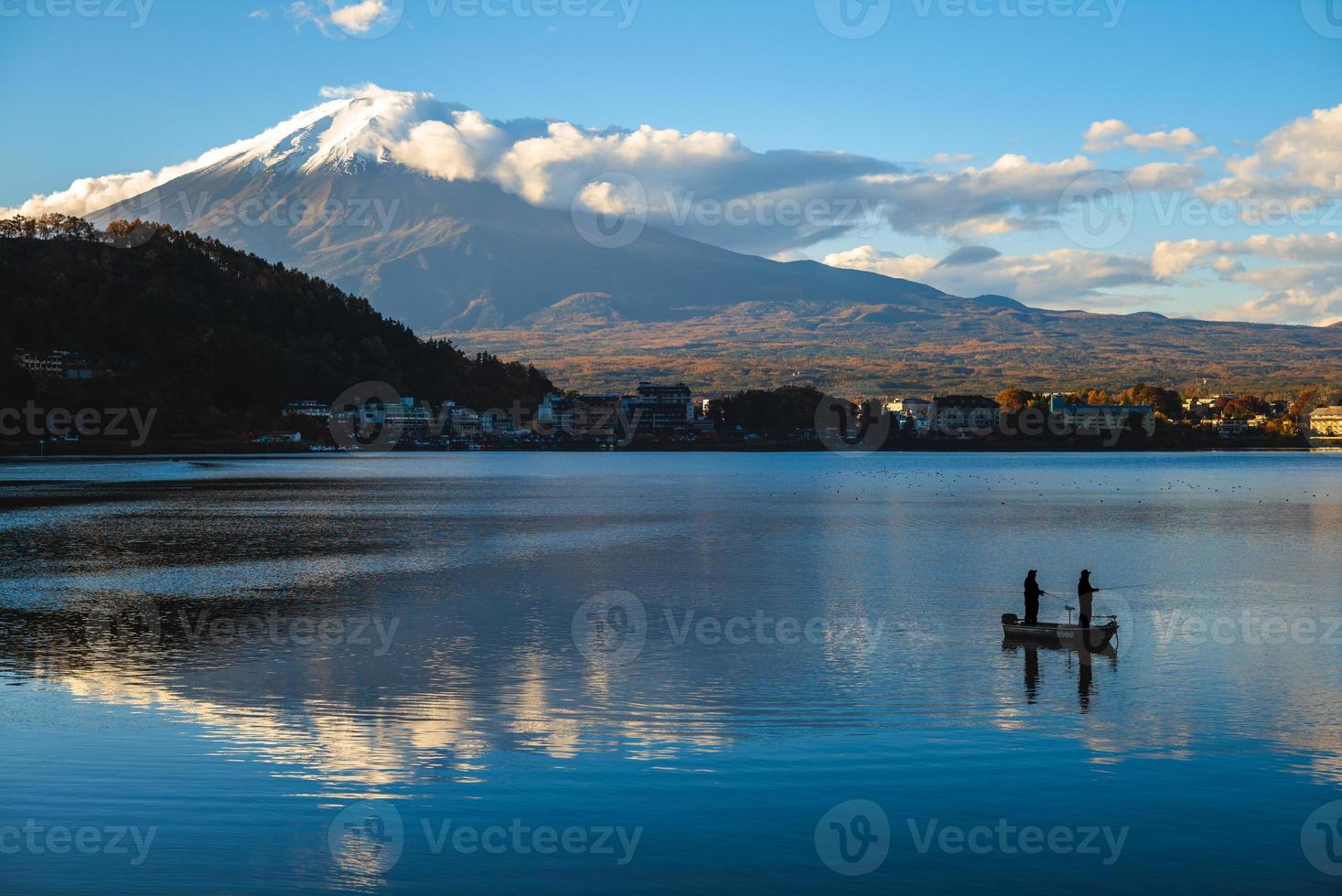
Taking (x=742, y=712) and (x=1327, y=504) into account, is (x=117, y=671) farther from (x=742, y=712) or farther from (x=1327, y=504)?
(x=1327, y=504)

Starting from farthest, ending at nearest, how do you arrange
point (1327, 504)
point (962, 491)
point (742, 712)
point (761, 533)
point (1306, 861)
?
point (962, 491)
point (1327, 504)
point (761, 533)
point (742, 712)
point (1306, 861)

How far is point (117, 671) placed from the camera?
70.5 ft

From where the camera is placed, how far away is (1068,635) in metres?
23.7

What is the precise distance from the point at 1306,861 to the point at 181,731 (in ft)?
45.0

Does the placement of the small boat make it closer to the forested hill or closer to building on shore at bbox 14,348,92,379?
building on shore at bbox 14,348,92,379

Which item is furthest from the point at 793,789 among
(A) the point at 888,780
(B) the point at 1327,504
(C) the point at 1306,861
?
(B) the point at 1327,504

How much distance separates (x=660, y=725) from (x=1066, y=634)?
32.4ft

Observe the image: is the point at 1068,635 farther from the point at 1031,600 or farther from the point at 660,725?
the point at 660,725

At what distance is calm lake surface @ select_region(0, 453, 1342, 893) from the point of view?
40.2 feet

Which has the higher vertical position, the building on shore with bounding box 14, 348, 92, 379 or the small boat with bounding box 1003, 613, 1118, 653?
the building on shore with bounding box 14, 348, 92, 379

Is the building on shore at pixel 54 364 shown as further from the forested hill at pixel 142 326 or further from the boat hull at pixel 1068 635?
the boat hull at pixel 1068 635

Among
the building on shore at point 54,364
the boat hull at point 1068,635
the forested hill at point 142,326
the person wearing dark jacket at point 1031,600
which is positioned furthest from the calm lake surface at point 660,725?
the forested hill at point 142,326

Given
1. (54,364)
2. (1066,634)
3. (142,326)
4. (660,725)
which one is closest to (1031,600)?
(1066,634)

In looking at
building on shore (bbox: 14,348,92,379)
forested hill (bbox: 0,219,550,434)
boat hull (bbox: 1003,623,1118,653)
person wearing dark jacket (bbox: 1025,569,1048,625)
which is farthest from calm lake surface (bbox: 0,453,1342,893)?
forested hill (bbox: 0,219,550,434)
